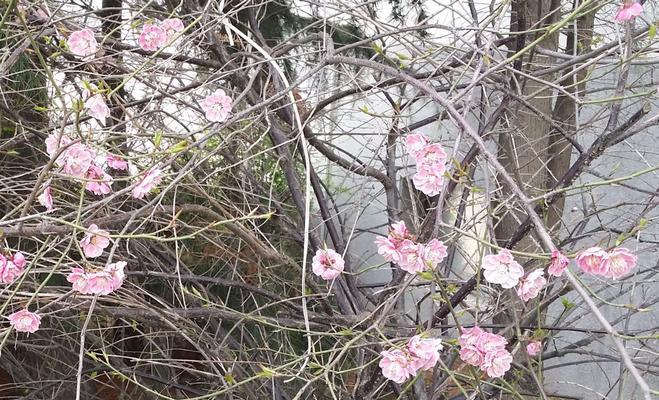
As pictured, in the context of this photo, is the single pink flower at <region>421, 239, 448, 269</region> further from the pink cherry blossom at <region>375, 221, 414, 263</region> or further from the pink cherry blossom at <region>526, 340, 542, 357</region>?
the pink cherry blossom at <region>526, 340, 542, 357</region>

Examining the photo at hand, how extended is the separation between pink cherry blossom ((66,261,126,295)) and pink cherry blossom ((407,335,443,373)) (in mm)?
937

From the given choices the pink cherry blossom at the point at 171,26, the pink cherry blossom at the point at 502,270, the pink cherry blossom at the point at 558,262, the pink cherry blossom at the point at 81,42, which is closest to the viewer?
the pink cherry blossom at the point at 558,262

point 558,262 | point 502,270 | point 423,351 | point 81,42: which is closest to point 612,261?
point 558,262

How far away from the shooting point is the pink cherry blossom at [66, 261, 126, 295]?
2412 millimetres

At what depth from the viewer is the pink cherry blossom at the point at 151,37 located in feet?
10.1

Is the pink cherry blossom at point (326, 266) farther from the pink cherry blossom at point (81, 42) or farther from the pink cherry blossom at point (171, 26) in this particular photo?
the pink cherry blossom at point (81, 42)

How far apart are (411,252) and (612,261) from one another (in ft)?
1.89

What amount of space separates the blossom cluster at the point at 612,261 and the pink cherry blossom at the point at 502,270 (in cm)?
20

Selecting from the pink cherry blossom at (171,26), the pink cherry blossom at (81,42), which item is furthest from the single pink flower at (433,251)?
the pink cherry blossom at (81,42)

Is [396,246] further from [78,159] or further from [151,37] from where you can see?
[151,37]

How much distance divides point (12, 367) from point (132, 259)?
1.35 metres

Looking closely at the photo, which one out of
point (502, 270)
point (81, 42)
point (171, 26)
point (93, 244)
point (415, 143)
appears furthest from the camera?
point (171, 26)

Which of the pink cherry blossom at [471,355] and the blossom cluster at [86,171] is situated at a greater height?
the blossom cluster at [86,171]

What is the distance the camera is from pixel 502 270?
216 centimetres
